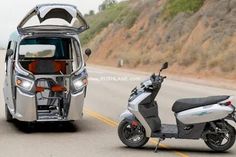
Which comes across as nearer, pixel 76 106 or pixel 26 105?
pixel 26 105

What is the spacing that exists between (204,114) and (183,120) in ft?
1.30

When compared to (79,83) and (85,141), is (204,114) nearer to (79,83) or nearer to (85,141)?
(85,141)

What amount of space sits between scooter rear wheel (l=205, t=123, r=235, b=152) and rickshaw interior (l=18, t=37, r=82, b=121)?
377cm

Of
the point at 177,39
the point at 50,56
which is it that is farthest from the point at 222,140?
the point at 177,39

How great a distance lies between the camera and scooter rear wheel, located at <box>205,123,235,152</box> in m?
10.6

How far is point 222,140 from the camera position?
421 inches

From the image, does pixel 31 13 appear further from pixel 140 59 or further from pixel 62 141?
pixel 140 59

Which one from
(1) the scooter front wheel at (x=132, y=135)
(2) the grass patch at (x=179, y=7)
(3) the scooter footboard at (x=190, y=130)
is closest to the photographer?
(3) the scooter footboard at (x=190, y=130)

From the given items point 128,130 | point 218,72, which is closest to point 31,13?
point 128,130

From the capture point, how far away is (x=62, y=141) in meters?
12.2

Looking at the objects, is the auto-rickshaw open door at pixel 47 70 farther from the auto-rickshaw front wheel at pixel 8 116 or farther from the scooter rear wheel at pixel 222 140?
the scooter rear wheel at pixel 222 140

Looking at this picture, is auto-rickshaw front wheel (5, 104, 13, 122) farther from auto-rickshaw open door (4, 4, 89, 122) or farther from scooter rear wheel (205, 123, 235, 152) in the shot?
scooter rear wheel (205, 123, 235, 152)

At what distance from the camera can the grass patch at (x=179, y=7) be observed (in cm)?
5405

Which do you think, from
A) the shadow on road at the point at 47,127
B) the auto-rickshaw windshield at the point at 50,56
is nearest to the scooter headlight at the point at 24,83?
the shadow on road at the point at 47,127
